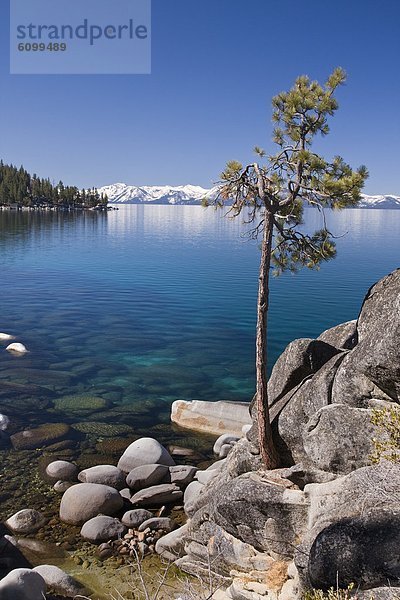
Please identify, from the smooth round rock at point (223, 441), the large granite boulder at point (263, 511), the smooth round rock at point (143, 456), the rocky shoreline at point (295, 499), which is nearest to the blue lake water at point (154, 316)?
the smooth round rock at point (223, 441)

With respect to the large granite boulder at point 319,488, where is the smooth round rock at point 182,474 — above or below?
below

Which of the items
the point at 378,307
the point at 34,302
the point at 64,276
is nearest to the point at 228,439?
the point at 378,307

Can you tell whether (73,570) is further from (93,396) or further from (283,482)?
(93,396)

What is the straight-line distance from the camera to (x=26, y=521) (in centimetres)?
1773

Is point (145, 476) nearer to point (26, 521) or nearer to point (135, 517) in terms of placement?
point (135, 517)

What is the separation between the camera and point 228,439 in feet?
79.1

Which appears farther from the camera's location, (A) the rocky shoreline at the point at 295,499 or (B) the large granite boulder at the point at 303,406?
(B) the large granite boulder at the point at 303,406

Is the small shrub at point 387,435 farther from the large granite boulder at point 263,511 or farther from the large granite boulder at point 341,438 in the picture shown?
the large granite boulder at point 263,511

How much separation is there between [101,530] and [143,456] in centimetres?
479

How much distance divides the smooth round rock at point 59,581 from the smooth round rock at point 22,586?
42 cm

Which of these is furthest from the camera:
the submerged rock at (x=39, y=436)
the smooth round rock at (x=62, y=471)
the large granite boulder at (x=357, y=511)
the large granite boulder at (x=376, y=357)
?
the submerged rock at (x=39, y=436)

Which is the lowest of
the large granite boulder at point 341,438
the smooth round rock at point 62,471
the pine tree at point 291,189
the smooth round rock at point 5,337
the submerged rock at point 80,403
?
the smooth round rock at point 62,471

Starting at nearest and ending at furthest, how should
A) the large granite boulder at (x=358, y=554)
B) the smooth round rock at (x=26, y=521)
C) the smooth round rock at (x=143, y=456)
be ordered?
1. the large granite boulder at (x=358, y=554)
2. the smooth round rock at (x=26, y=521)
3. the smooth round rock at (x=143, y=456)

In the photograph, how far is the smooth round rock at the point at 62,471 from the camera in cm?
2092
